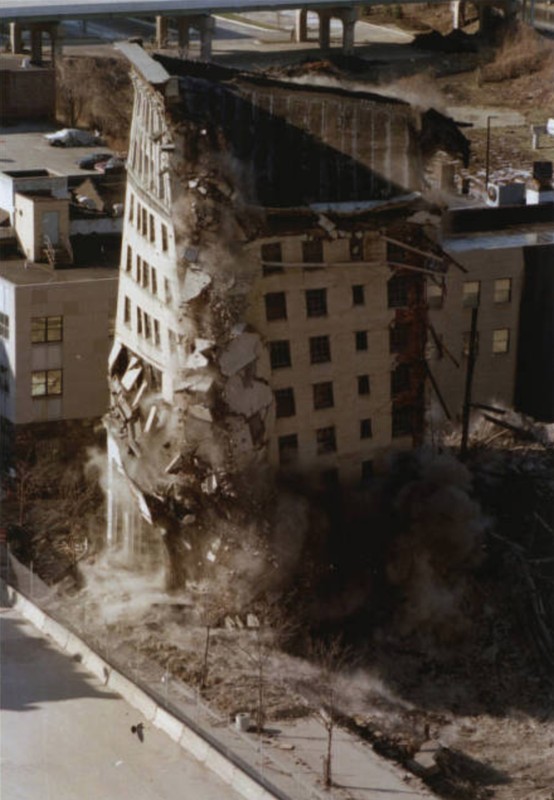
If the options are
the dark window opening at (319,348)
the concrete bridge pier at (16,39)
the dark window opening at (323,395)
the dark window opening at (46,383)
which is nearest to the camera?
the dark window opening at (319,348)

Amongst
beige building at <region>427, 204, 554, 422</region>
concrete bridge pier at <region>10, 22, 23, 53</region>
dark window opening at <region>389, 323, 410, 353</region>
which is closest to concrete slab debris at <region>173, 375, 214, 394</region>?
dark window opening at <region>389, 323, 410, 353</region>

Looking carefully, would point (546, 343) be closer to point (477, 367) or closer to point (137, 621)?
point (477, 367)

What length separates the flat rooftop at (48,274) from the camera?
22.7 m

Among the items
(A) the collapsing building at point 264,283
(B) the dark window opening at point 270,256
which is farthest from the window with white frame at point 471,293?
(B) the dark window opening at point 270,256

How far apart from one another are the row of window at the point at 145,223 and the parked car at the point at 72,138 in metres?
2.65

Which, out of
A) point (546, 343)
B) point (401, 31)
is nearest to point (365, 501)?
point (546, 343)

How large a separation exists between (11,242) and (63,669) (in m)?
4.27

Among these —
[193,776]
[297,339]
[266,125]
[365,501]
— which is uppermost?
[266,125]

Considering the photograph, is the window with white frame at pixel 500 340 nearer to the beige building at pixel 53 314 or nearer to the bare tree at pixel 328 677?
the beige building at pixel 53 314

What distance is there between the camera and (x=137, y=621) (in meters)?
21.2

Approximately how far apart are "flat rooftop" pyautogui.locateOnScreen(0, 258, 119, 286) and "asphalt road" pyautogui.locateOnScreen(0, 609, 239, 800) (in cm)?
330

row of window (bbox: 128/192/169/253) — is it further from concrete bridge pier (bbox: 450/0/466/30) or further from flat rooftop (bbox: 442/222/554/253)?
concrete bridge pier (bbox: 450/0/466/30)

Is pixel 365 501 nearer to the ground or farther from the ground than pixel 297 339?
nearer to the ground

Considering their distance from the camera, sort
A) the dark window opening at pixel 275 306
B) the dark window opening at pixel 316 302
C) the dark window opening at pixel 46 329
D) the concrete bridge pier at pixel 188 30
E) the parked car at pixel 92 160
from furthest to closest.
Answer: the parked car at pixel 92 160 → the dark window opening at pixel 46 329 → the concrete bridge pier at pixel 188 30 → the dark window opening at pixel 316 302 → the dark window opening at pixel 275 306
